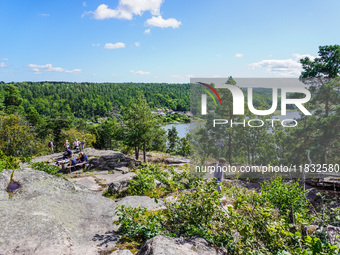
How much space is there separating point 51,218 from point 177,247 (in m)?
2.29

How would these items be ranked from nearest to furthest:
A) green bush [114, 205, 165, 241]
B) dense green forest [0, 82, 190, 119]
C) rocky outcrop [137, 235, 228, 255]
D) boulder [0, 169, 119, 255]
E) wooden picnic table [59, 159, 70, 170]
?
1. rocky outcrop [137, 235, 228, 255]
2. boulder [0, 169, 119, 255]
3. green bush [114, 205, 165, 241]
4. wooden picnic table [59, 159, 70, 170]
5. dense green forest [0, 82, 190, 119]

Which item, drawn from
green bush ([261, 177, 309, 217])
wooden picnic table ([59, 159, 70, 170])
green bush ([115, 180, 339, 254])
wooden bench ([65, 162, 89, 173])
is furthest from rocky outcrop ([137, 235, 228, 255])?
wooden picnic table ([59, 159, 70, 170])

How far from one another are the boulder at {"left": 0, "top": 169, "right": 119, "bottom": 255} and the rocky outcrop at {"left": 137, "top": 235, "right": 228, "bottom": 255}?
91 cm

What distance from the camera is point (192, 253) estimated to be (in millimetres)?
3303

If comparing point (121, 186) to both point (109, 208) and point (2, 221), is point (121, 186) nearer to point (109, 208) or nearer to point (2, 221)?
point (109, 208)

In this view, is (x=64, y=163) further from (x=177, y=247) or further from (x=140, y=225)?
(x=177, y=247)

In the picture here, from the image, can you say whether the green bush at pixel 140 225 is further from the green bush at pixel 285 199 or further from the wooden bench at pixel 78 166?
the wooden bench at pixel 78 166

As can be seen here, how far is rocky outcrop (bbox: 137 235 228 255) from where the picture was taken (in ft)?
10.5

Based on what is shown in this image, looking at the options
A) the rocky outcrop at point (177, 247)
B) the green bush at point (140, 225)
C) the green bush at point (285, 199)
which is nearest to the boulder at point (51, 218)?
the green bush at point (140, 225)

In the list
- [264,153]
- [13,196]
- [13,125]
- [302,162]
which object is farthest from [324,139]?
[13,125]

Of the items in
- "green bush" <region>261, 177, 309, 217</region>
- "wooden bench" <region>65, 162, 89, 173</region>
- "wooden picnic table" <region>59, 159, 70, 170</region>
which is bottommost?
"wooden bench" <region>65, 162, 89, 173</region>

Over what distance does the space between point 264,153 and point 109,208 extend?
509 inches

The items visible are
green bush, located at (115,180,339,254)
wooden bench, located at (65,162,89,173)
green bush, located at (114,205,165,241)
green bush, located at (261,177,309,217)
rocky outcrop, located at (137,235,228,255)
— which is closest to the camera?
rocky outcrop, located at (137,235,228,255)

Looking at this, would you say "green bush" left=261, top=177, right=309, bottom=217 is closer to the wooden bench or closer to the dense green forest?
the wooden bench
